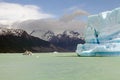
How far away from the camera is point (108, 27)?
39.8 m

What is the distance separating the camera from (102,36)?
4022 centimetres

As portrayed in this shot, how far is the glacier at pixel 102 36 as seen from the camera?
121ft

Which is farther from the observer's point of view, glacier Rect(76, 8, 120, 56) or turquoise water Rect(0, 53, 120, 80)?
glacier Rect(76, 8, 120, 56)

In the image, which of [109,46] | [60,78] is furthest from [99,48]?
[60,78]

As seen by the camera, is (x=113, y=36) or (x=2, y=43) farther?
(x=2, y=43)

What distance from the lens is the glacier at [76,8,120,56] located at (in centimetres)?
3686

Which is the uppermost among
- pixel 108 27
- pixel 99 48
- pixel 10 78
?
pixel 108 27

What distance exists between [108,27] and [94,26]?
8.29 feet

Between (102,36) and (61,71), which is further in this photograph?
(102,36)

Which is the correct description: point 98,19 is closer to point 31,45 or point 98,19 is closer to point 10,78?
point 10,78

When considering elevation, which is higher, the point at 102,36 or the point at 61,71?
the point at 102,36

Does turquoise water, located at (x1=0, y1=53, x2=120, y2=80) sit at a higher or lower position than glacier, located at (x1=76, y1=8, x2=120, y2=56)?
lower

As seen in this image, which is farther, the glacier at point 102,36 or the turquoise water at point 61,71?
the glacier at point 102,36

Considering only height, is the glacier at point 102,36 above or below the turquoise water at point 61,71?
above
